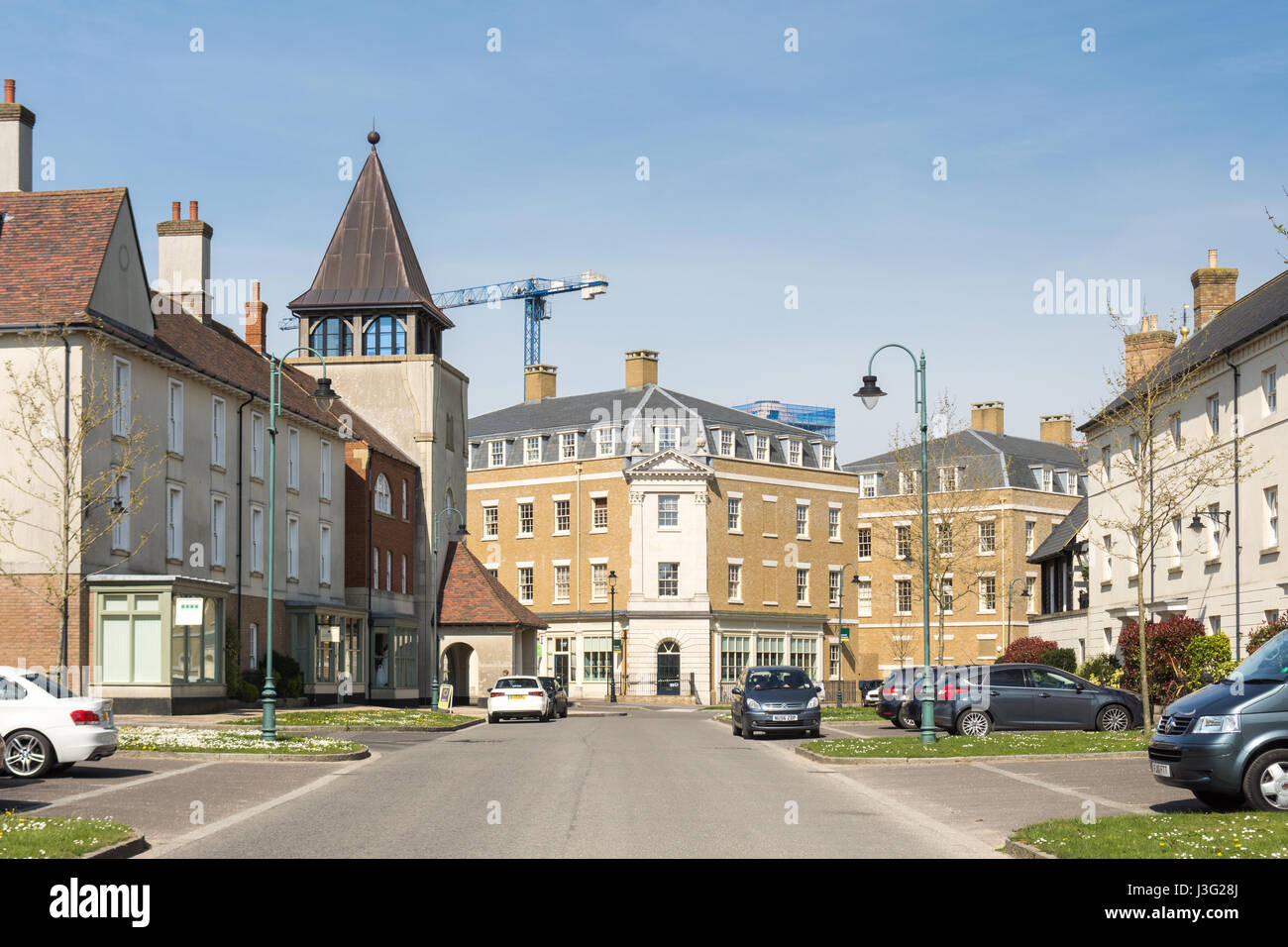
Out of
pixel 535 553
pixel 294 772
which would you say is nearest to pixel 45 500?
pixel 294 772

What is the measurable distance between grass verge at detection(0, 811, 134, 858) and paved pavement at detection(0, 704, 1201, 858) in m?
0.51

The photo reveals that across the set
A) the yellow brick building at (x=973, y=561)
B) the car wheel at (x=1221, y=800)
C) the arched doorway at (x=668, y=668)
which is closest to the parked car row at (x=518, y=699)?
the arched doorway at (x=668, y=668)

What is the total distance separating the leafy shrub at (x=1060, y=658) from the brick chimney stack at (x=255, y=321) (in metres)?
32.4

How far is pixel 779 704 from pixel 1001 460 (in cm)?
6160

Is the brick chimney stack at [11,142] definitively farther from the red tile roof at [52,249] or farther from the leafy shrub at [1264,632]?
the leafy shrub at [1264,632]

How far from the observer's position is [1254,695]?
15695mm

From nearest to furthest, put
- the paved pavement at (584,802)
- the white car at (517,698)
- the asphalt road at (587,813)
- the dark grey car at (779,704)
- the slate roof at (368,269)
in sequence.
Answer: the asphalt road at (587,813), the paved pavement at (584,802), the dark grey car at (779,704), the white car at (517,698), the slate roof at (368,269)

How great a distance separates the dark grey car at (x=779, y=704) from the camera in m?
34.9

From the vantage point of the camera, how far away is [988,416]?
99312 millimetres

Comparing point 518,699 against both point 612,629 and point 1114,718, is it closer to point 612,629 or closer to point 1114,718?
point 1114,718

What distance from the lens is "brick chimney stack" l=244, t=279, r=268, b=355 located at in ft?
197

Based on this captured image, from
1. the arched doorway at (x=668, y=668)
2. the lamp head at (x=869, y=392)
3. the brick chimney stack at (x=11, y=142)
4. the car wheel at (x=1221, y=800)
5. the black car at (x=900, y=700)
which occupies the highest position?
the brick chimney stack at (x=11, y=142)

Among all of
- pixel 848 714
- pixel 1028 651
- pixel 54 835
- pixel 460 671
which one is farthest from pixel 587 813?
pixel 460 671

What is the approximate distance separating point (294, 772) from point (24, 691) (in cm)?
449
